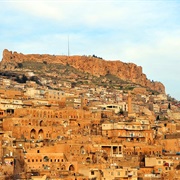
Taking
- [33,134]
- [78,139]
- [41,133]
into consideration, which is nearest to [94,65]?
[41,133]

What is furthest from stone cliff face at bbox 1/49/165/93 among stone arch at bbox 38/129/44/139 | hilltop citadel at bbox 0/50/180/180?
stone arch at bbox 38/129/44/139

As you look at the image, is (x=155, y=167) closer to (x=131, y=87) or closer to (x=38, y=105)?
(x=38, y=105)

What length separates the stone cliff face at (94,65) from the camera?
382 ft

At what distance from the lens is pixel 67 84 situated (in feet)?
349

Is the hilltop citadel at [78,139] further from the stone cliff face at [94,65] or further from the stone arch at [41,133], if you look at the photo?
Result: the stone cliff face at [94,65]

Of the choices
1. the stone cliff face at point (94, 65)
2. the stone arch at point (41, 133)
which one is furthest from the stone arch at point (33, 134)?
the stone cliff face at point (94, 65)

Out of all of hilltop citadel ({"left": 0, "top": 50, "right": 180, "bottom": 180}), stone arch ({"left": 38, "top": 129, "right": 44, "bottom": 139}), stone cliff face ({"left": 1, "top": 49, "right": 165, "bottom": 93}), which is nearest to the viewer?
hilltop citadel ({"left": 0, "top": 50, "right": 180, "bottom": 180})

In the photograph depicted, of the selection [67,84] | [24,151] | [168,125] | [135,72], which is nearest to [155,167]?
[24,151]

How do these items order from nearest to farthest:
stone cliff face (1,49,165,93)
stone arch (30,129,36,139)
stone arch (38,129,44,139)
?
stone arch (30,129,36,139), stone arch (38,129,44,139), stone cliff face (1,49,165,93)

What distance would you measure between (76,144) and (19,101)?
15899 mm

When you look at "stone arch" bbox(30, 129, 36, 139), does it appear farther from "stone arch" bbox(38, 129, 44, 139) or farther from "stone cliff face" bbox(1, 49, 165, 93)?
"stone cliff face" bbox(1, 49, 165, 93)

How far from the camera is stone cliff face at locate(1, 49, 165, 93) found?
116 m

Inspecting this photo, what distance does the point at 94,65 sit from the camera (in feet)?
404

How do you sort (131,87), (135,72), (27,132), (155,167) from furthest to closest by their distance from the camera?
(135,72), (131,87), (27,132), (155,167)
